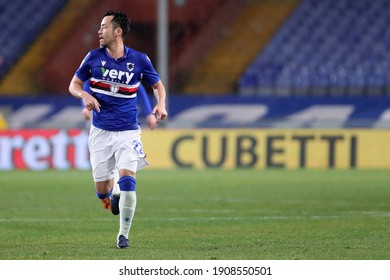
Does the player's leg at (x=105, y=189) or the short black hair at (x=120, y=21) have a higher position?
the short black hair at (x=120, y=21)

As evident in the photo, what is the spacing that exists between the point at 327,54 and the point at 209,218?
1694 cm

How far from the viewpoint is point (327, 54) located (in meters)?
29.6

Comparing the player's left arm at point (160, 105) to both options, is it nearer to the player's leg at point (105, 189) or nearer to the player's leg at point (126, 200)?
the player's leg at point (126, 200)

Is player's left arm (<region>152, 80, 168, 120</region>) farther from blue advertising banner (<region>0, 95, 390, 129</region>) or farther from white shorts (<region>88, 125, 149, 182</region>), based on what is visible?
blue advertising banner (<region>0, 95, 390, 129</region>)

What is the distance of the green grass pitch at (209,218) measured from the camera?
9.60 meters

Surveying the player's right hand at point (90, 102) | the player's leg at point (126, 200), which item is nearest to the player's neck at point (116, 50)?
the player's right hand at point (90, 102)

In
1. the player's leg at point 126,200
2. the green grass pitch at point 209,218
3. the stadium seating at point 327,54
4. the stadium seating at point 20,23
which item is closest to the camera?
the green grass pitch at point 209,218

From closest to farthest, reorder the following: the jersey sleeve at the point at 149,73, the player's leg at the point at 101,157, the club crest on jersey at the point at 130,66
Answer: the club crest on jersey at the point at 130,66 → the jersey sleeve at the point at 149,73 → the player's leg at the point at 101,157

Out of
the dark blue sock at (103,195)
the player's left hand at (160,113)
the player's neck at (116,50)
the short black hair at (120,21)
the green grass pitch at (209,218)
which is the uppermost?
the short black hair at (120,21)

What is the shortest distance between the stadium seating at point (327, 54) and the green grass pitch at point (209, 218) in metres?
6.04

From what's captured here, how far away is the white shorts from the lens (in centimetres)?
1036
